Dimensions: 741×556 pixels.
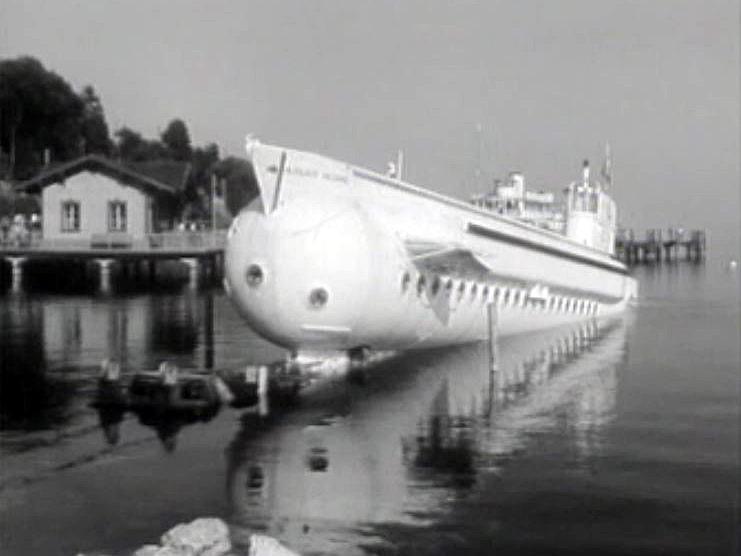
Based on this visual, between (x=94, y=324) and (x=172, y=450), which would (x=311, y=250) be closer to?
(x=172, y=450)

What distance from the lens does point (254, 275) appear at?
2538 centimetres

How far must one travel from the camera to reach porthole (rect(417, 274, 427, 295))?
28431 millimetres

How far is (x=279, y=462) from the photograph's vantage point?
669 inches

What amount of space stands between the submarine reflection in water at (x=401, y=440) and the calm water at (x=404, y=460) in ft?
0.16

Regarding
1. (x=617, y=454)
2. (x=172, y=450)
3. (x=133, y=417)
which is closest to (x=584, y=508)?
(x=617, y=454)

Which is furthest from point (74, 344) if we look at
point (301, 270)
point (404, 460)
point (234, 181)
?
point (234, 181)

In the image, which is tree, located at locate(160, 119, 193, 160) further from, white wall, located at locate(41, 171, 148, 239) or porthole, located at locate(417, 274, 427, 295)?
porthole, located at locate(417, 274, 427, 295)

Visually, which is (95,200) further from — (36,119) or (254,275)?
(254,275)

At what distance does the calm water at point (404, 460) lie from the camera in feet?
44.0

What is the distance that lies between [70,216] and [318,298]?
43088mm

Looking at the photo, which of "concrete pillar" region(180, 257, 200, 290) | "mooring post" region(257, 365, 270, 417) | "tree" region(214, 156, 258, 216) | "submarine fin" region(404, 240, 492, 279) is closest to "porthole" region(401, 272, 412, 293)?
"submarine fin" region(404, 240, 492, 279)

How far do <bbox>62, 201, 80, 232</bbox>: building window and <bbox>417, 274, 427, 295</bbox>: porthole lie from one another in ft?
131

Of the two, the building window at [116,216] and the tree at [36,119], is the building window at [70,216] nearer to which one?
the building window at [116,216]

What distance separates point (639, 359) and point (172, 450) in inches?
742
